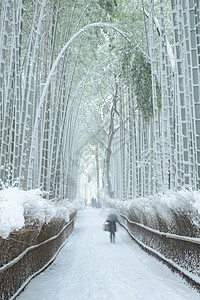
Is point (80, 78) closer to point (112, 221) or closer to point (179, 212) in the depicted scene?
point (112, 221)

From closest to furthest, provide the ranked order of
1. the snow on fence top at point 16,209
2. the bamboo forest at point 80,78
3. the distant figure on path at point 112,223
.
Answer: the snow on fence top at point 16,209 < the bamboo forest at point 80,78 < the distant figure on path at point 112,223

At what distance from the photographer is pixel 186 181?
4.26 meters

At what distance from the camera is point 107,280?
4.04m

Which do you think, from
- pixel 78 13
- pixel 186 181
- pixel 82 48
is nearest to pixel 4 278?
pixel 186 181

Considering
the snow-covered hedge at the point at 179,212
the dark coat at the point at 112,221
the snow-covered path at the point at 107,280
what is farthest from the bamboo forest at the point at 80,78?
the dark coat at the point at 112,221

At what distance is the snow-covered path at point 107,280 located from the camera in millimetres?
3332

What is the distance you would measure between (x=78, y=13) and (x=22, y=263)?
5.84m

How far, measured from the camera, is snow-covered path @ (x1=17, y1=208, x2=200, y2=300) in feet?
10.9

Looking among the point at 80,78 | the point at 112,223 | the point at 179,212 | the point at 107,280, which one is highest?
the point at 80,78

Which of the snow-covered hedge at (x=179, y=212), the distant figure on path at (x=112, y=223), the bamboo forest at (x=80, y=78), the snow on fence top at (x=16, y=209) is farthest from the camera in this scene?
the distant figure on path at (x=112, y=223)

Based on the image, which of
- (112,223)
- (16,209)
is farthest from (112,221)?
(16,209)

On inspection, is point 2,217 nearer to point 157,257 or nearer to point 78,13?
point 157,257

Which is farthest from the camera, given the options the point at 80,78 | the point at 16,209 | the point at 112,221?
the point at 80,78

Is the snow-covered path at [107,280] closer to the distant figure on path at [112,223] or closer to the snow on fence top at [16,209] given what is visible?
the snow on fence top at [16,209]
